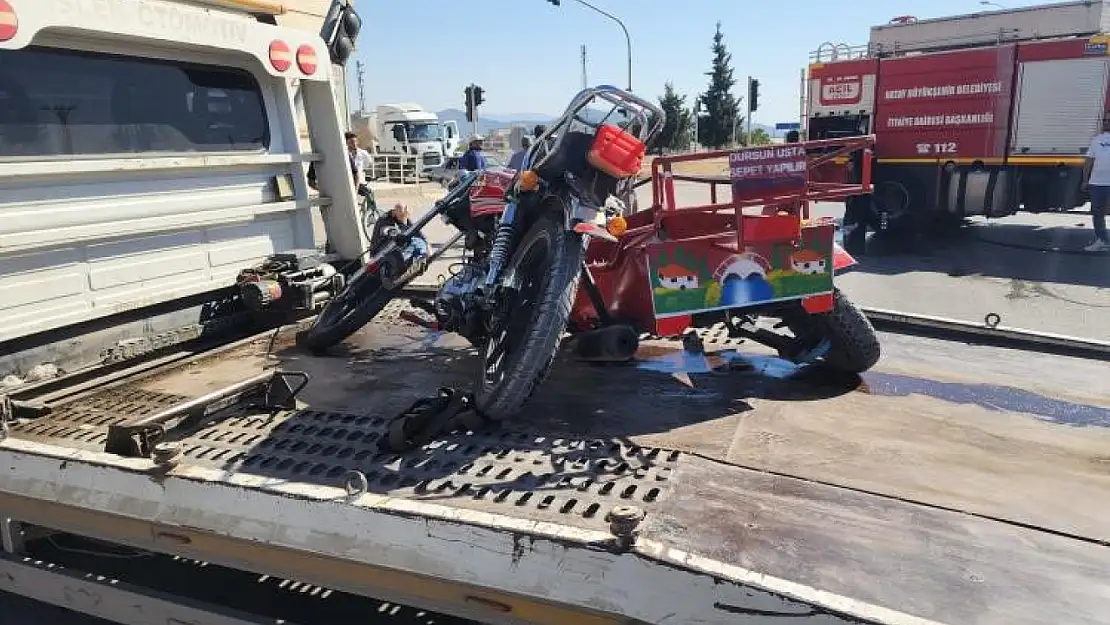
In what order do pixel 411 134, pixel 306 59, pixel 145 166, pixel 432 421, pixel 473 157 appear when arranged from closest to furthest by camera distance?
pixel 432 421 < pixel 145 166 < pixel 306 59 < pixel 473 157 < pixel 411 134

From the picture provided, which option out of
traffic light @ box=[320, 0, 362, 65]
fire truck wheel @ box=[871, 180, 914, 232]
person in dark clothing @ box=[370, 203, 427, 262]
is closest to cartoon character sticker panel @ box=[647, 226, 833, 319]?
person in dark clothing @ box=[370, 203, 427, 262]

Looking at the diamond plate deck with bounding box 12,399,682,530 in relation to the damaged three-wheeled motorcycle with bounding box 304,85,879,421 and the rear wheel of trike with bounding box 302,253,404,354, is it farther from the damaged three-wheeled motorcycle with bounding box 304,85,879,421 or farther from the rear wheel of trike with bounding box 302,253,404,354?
the rear wheel of trike with bounding box 302,253,404,354

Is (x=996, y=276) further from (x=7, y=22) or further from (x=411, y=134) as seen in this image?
(x=411, y=134)

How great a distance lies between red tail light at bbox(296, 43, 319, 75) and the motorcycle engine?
164 centimetres

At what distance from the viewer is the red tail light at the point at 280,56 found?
439cm

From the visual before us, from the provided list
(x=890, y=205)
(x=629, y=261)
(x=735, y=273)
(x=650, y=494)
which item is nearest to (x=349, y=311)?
(x=629, y=261)

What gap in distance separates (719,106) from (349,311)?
43.3m

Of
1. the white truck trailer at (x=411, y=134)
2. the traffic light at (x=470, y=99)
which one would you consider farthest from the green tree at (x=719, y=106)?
the traffic light at (x=470, y=99)

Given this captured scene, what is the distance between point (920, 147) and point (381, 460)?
39.9 ft

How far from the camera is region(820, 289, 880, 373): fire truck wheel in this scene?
11.6 feet

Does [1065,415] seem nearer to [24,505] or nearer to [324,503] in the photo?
[324,503]

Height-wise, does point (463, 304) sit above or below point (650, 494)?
above

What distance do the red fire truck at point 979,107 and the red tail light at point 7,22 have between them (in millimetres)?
12136

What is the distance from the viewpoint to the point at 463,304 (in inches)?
137
